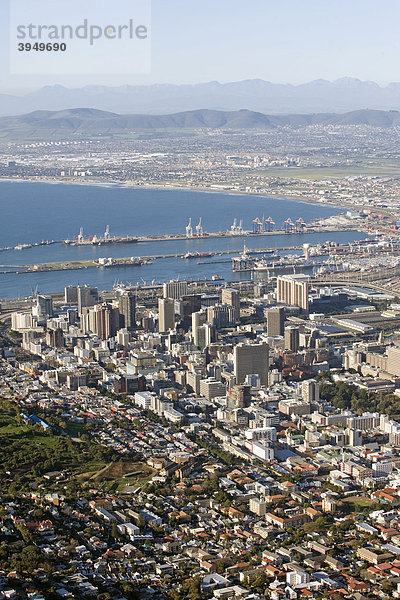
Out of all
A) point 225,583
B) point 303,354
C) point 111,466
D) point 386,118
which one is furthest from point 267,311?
point 386,118

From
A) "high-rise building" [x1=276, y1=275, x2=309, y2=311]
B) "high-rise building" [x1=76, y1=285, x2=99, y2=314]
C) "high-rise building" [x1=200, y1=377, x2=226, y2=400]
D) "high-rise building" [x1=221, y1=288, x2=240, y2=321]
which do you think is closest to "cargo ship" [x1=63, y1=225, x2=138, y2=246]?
"high-rise building" [x1=276, y1=275, x2=309, y2=311]

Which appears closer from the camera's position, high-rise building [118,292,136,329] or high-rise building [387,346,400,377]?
high-rise building [387,346,400,377]

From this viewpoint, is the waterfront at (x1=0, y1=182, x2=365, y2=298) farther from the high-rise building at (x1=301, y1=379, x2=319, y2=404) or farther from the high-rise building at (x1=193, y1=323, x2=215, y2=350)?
the high-rise building at (x1=301, y1=379, x2=319, y2=404)

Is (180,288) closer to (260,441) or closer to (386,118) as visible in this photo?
(260,441)

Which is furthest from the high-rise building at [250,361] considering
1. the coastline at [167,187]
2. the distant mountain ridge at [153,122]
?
the distant mountain ridge at [153,122]

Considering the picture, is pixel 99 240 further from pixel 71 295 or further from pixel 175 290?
pixel 175 290

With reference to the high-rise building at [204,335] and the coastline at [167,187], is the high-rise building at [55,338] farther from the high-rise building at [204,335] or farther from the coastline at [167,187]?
the coastline at [167,187]
